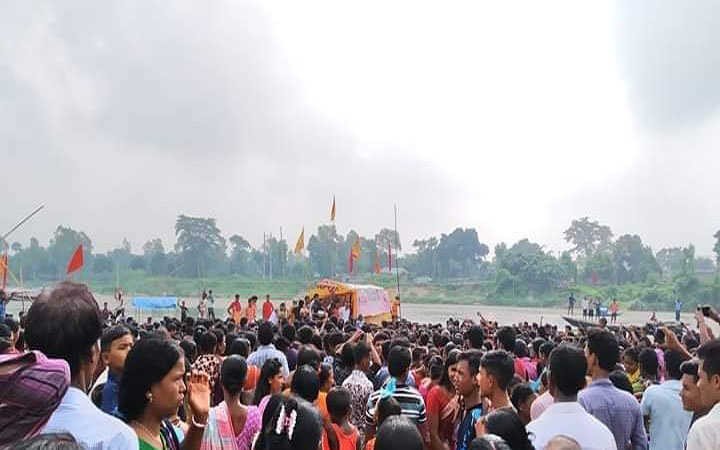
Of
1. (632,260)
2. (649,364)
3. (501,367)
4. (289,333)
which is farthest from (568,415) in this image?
(632,260)

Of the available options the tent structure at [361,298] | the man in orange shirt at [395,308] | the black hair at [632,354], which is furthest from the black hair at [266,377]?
the man in orange shirt at [395,308]

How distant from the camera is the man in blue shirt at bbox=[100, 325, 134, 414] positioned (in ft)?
12.4

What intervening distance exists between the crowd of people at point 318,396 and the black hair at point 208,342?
4cm

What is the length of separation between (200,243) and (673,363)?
12342 centimetres

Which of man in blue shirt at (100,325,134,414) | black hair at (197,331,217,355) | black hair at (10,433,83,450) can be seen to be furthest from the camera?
black hair at (197,331,217,355)

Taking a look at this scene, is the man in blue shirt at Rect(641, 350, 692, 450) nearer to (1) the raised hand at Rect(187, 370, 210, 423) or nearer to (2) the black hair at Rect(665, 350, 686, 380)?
(2) the black hair at Rect(665, 350, 686, 380)

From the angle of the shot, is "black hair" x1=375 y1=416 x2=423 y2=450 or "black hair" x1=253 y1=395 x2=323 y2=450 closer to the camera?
"black hair" x1=375 y1=416 x2=423 y2=450

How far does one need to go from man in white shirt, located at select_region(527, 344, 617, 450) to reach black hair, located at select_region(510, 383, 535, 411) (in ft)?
3.10

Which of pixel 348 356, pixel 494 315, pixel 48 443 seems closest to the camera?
pixel 48 443

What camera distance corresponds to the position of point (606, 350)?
4547 mm

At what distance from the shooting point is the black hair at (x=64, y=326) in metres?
2.56

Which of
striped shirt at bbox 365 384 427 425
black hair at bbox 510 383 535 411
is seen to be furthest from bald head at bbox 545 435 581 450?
black hair at bbox 510 383 535 411

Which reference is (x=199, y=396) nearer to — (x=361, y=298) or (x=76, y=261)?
(x=76, y=261)

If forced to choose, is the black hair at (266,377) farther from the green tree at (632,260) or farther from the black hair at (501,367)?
the green tree at (632,260)
